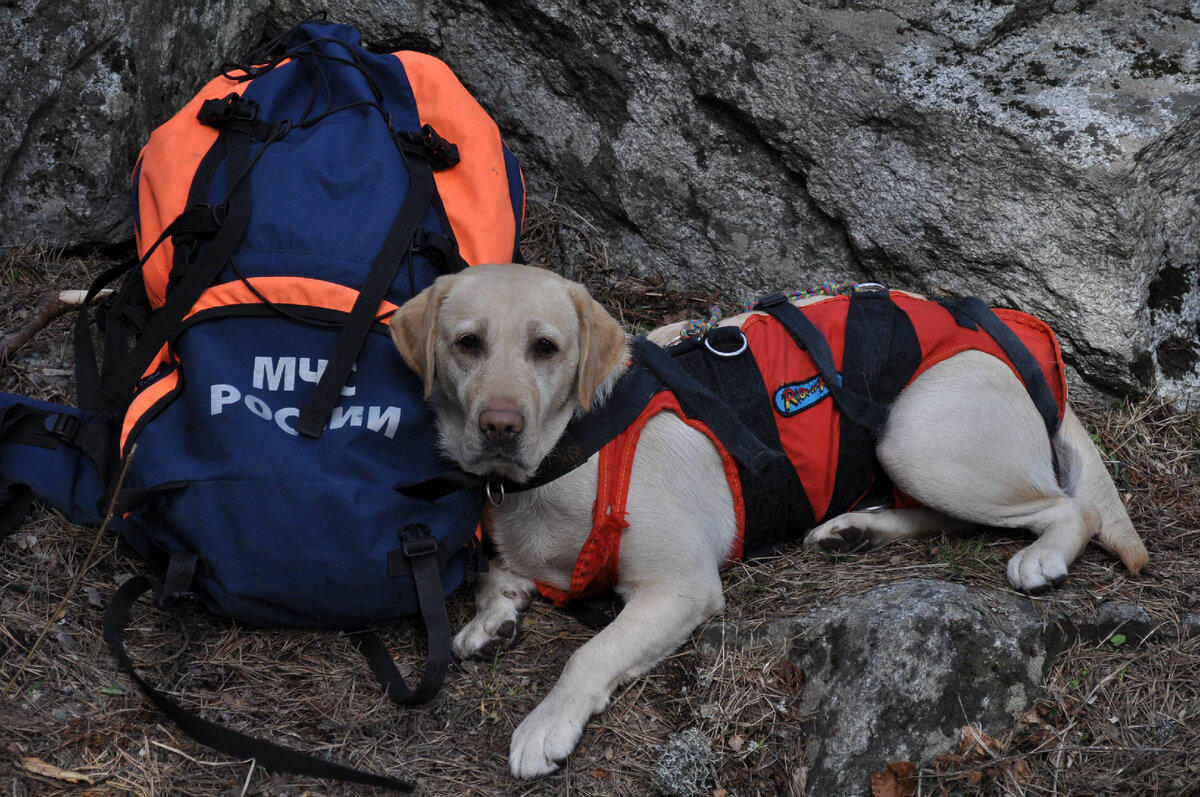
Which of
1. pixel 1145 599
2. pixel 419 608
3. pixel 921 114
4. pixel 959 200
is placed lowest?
pixel 419 608

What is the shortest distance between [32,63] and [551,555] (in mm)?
3330

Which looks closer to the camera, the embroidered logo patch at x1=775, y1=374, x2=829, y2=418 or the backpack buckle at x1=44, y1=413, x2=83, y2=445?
the backpack buckle at x1=44, y1=413, x2=83, y2=445

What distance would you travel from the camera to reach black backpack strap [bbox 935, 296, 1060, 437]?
13.5ft

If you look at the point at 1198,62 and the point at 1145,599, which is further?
the point at 1198,62

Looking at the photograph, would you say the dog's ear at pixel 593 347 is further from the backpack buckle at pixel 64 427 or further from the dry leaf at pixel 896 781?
the backpack buckle at pixel 64 427

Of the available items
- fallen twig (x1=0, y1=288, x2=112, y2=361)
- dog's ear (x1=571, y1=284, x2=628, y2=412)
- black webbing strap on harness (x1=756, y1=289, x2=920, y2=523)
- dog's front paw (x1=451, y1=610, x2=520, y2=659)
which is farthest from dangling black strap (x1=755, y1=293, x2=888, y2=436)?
fallen twig (x1=0, y1=288, x2=112, y2=361)

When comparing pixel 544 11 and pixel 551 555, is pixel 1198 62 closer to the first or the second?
pixel 544 11

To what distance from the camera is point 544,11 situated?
16.8 feet

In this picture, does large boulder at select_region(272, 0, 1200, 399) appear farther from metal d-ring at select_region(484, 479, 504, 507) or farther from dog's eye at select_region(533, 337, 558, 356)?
metal d-ring at select_region(484, 479, 504, 507)

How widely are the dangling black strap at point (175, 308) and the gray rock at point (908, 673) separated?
7.91 ft

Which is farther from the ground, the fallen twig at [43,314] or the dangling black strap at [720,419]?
the dangling black strap at [720,419]

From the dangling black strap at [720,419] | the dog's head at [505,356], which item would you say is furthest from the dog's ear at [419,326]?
the dangling black strap at [720,419]

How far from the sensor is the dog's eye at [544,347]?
351 centimetres

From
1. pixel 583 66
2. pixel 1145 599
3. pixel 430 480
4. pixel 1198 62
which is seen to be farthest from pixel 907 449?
pixel 583 66
